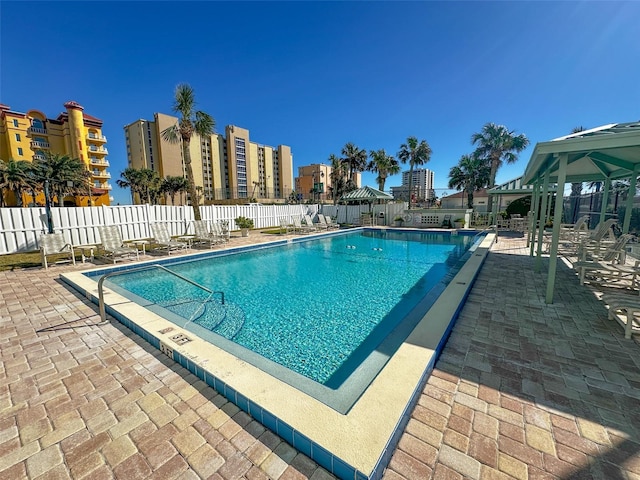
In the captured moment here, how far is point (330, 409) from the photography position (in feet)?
6.51

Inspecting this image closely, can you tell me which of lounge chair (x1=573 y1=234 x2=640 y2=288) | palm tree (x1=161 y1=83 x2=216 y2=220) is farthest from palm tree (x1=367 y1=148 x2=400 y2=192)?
lounge chair (x1=573 y1=234 x2=640 y2=288)

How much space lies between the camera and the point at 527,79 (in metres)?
9.69

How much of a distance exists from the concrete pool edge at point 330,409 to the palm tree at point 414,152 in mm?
23893

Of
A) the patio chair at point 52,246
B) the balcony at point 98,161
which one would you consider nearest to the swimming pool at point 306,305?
the patio chair at point 52,246

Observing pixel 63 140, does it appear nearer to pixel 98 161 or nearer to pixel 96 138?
pixel 96 138

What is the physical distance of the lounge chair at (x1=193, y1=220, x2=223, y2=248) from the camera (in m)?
10.5

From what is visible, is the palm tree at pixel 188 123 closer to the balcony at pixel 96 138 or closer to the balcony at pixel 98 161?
the balcony at pixel 98 161

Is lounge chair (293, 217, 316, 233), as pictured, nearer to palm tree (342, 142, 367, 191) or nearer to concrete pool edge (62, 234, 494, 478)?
concrete pool edge (62, 234, 494, 478)

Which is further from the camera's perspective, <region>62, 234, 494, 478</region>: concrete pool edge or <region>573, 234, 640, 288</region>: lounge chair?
<region>573, 234, 640, 288</region>: lounge chair

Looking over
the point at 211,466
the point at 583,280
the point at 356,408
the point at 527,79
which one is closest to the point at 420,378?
the point at 356,408

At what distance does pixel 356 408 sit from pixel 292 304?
3.26m

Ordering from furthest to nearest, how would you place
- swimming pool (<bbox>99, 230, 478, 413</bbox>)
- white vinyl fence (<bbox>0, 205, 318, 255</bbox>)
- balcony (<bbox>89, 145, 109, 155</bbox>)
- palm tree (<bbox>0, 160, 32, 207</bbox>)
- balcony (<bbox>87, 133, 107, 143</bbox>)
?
1. balcony (<bbox>89, 145, 109, 155</bbox>)
2. balcony (<bbox>87, 133, 107, 143</bbox>)
3. palm tree (<bbox>0, 160, 32, 207</bbox>)
4. white vinyl fence (<bbox>0, 205, 318, 255</bbox>)
5. swimming pool (<bbox>99, 230, 478, 413</bbox>)

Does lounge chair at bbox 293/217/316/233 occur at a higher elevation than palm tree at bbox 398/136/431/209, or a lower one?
lower

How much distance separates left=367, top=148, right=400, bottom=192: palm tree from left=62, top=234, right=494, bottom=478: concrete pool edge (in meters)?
23.5
